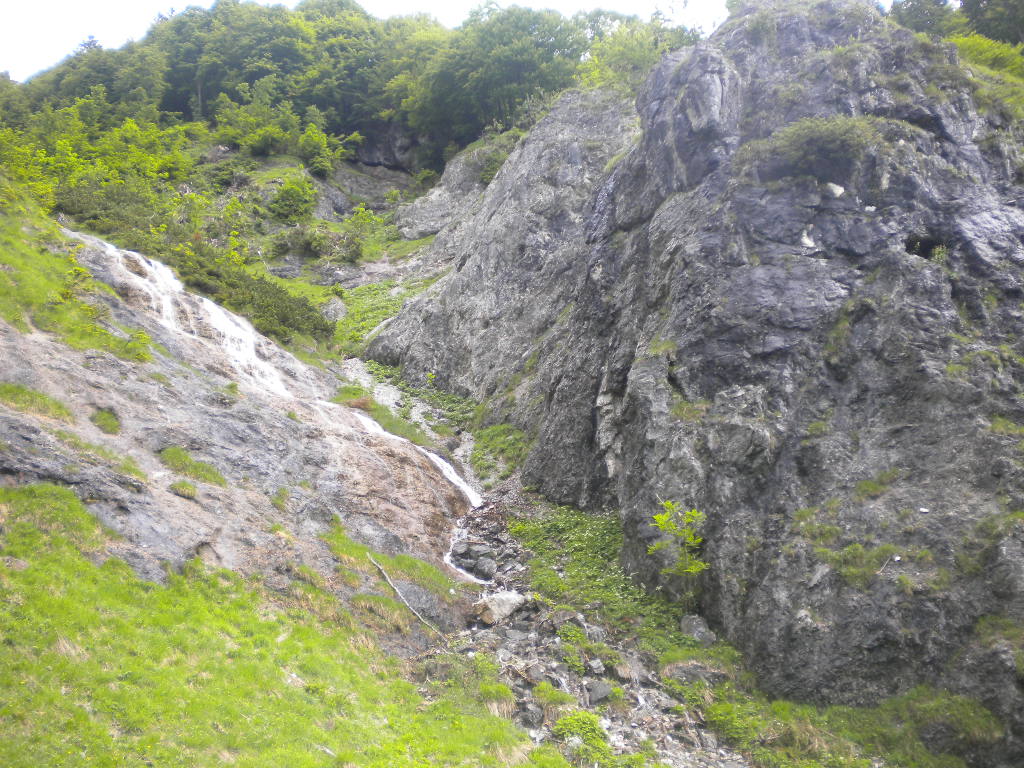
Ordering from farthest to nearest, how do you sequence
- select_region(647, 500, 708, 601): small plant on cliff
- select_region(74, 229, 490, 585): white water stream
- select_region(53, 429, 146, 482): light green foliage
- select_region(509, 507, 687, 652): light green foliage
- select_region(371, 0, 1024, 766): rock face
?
select_region(74, 229, 490, 585): white water stream < select_region(509, 507, 687, 652): light green foliage < select_region(647, 500, 708, 601): small plant on cliff < select_region(53, 429, 146, 482): light green foliage < select_region(371, 0, 1024, 766): rock face

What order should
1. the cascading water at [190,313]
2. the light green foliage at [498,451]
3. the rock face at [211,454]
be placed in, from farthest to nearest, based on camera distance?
the light green foliage at [498,451] → the cascading water at [190,313] → the rock face at [211,454]

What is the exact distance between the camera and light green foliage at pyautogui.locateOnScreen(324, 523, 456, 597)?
1783 centimetres

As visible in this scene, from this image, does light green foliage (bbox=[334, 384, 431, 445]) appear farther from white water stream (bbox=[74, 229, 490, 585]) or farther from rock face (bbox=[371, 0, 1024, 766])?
rock face (bbox=[371, 0, 1024, 766])

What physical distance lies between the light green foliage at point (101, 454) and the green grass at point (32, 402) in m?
0.98

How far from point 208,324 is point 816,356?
85.6 ft

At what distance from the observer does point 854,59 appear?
23.9m

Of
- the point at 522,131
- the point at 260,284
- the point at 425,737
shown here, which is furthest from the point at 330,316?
the point at 425,737

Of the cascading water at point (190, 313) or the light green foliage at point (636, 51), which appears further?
the light green foliage at point (636, 51)

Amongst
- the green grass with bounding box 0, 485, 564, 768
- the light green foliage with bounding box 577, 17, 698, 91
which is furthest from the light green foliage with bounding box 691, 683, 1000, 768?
the light green foliage with bounding box 577, 17, 698, 91

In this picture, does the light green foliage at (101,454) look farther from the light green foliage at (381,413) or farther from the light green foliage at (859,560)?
the light green foliage at (859,560)

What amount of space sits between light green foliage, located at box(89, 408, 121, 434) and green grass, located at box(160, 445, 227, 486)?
143cm

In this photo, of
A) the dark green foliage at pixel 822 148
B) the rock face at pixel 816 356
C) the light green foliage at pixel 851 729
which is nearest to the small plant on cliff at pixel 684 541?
the rock face at pixel 816 356

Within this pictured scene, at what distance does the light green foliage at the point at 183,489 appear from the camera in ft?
54.4

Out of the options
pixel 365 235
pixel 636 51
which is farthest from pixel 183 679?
pixel 365 235
